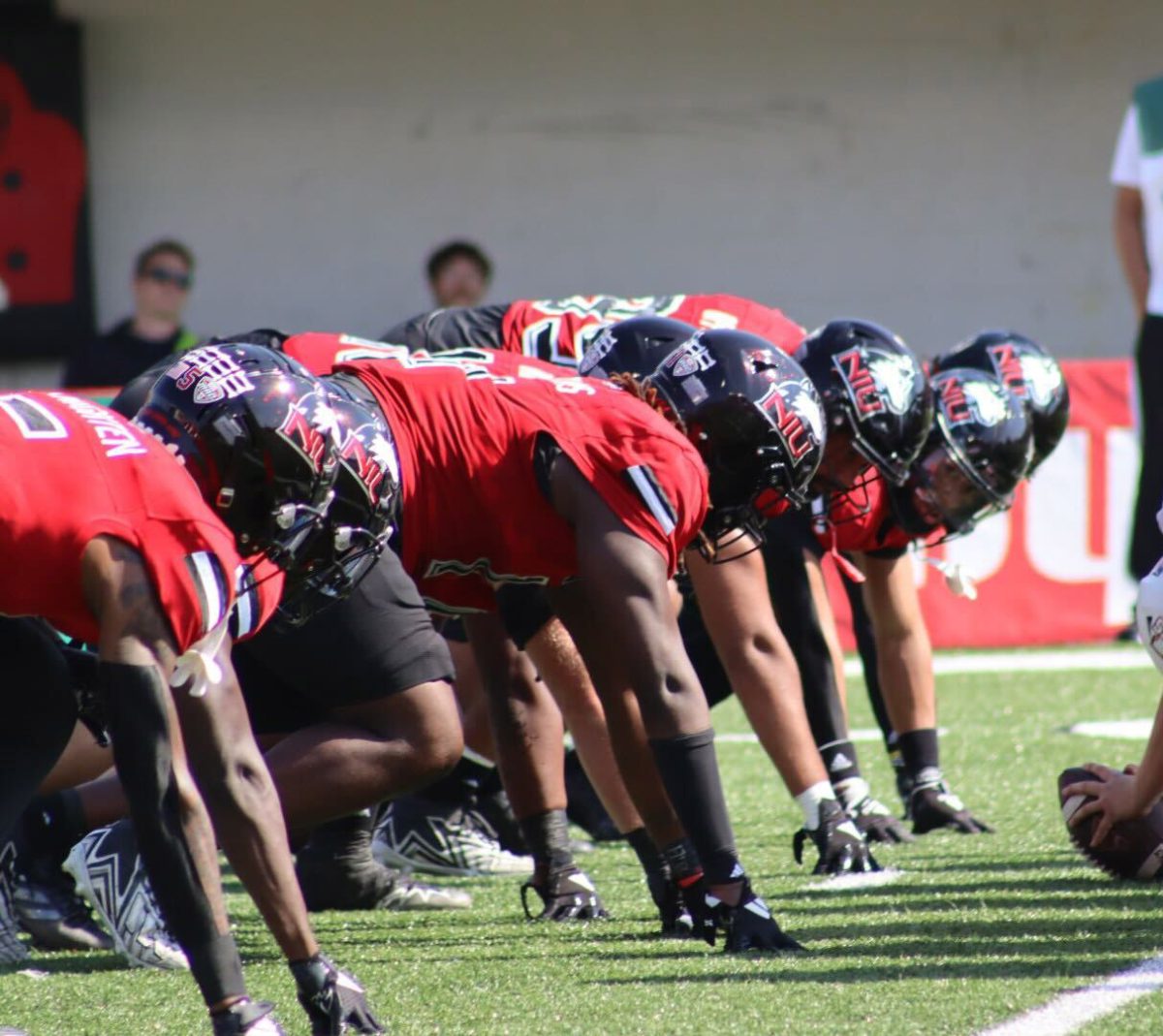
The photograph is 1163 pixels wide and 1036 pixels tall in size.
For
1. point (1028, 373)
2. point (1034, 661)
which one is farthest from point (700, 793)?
point (1034, 661)

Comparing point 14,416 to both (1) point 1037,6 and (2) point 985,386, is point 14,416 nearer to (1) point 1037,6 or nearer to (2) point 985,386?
(2) point 985,386

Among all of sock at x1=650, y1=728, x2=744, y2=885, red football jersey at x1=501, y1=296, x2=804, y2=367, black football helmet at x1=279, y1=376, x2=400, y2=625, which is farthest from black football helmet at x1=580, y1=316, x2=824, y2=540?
red football jersey at x1=501, y1=296, x2=804, y2=367

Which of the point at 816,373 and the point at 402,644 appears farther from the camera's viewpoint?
the point at 816,373

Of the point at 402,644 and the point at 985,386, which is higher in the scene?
the point at 985,386

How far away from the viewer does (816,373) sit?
5172 millimetres

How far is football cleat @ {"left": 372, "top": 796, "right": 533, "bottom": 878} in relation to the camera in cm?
562

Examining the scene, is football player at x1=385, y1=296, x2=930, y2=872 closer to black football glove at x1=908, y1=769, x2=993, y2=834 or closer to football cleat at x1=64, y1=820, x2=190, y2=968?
black football glove at x1=908, y1=769, x2=993, y2=834

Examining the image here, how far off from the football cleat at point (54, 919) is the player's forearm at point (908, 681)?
7.79ft

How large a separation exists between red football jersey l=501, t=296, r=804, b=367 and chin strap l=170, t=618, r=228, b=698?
2.41 meters

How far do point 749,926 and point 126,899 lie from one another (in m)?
1.31

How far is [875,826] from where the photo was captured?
557cm

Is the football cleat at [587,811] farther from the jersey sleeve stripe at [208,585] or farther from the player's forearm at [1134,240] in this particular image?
the player's forearm at [1134,240]

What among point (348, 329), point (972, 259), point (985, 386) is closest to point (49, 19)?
point (348, 329)

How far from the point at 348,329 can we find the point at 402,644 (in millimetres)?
8415
